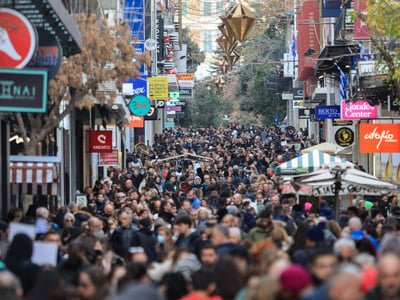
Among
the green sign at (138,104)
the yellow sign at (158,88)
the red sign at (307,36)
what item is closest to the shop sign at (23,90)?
the green sign at (138,104)

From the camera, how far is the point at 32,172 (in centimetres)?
1883

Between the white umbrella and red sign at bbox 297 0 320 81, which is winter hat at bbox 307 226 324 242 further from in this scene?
red sign at bbox 297 0 320 81

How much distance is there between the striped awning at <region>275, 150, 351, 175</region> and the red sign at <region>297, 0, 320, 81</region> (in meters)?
29.4

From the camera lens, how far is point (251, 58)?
318ft

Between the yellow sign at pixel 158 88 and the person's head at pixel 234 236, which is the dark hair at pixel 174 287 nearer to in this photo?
the person's head at pixel 234 236

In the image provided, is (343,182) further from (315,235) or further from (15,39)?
(15,39)

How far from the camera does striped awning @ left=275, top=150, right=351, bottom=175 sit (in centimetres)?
2317

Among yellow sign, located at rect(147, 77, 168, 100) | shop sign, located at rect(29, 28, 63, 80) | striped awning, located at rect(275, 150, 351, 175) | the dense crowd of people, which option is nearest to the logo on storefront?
yellow sign, located at rect(147, 77, 168, 100)

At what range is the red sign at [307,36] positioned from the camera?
54.2 m

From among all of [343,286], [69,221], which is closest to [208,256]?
[343,286]

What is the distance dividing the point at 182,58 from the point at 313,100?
1127 inches

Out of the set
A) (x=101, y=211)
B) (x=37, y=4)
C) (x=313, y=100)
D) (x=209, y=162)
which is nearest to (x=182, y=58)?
(x=313, y=100)

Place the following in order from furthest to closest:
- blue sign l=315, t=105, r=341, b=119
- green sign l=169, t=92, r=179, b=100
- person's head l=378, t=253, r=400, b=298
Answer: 1. green sign l=169, t=92, r=179, b=100
2. blue sign l=315, t=105, r=341, b=119
3. person's head l=378, t=253, r=400, b=298

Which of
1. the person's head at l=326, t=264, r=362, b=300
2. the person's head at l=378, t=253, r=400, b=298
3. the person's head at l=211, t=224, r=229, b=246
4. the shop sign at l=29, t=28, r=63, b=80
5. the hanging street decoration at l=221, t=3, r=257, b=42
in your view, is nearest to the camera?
the person's head at l=326, t=264, r=362, b=300
